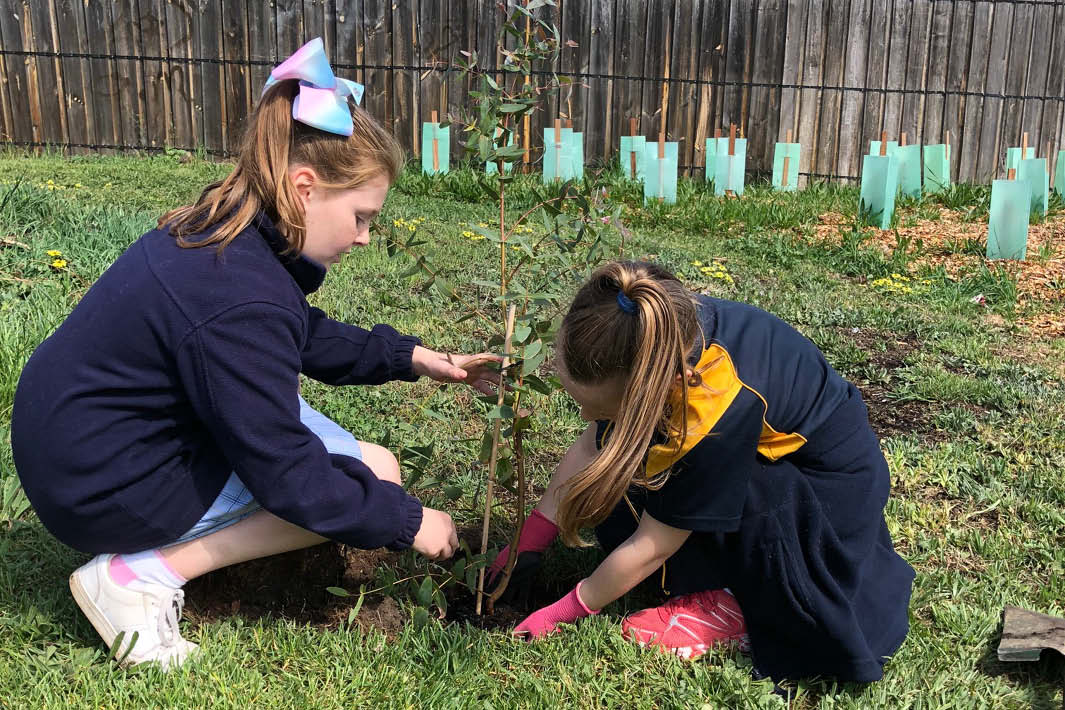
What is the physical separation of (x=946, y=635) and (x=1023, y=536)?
576 millimetres

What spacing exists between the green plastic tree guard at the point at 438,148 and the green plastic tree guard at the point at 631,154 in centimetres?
143

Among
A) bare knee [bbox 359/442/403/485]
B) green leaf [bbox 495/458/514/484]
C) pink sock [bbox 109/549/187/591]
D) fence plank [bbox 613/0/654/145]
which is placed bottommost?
pink sock [bbox 109/549/187/591]

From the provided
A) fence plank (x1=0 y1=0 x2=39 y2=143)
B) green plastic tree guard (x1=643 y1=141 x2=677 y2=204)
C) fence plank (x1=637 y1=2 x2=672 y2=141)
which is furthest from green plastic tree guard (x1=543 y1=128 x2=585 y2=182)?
fence plank (x1=0 y1=0 x2=39 y2=143)

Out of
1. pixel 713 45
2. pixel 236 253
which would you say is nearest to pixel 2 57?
pixel 713 45

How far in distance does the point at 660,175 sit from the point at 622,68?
5.71ft

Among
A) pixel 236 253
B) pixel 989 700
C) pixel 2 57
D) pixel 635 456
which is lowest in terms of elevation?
pixel 989 700

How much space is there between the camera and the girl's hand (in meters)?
2.21

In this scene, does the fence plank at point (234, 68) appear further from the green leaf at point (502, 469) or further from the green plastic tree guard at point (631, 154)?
the green leaf at point (502, 469)

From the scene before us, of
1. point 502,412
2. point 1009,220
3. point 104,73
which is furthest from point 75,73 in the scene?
point 502,412

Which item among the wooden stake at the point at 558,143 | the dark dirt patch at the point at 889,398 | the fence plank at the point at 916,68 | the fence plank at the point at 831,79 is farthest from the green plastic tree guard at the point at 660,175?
the dark dirt patch at the point at 889,398

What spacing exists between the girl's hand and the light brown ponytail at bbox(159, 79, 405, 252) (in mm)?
518

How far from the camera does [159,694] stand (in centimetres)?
180

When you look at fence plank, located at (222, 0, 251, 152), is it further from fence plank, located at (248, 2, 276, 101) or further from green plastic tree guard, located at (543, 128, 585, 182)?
green plastic tree guard, located at (543, 128, 585, 182)

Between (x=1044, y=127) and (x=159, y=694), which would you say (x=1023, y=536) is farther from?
(x=1044, y=127)
